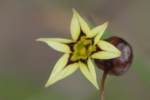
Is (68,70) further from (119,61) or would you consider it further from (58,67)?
(119,61)

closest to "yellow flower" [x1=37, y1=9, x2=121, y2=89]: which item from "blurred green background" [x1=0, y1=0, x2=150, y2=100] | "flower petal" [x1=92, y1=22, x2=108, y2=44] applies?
"flower petal" [x1=92, y1=22, x2=108, y2=44]

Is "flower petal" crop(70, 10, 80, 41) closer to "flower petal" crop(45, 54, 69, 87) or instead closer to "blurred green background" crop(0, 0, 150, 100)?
"flower petal" crop(45, 54, 69, 87)

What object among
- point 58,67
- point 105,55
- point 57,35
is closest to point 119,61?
point 105,55

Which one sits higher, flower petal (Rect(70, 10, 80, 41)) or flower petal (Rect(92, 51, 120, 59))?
flower petal (Rect(70, 10, 80, 41))

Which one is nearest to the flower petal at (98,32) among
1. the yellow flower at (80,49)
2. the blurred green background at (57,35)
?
the yellow flower at (80,49)

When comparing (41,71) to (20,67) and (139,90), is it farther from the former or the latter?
(139,90)

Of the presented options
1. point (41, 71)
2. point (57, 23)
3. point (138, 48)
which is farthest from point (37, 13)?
point (138, 48)
